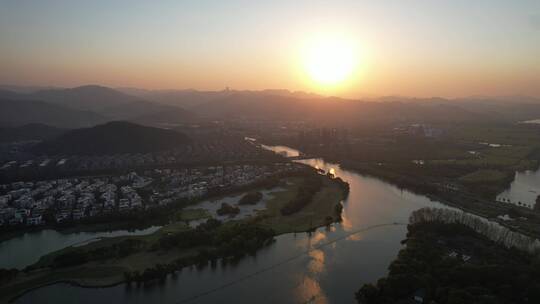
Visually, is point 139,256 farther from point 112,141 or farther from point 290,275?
Result: point 112,141

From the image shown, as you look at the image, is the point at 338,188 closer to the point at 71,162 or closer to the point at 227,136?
the point at 71,162

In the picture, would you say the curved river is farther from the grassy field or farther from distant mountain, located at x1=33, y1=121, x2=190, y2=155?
distant mountain, located at x1=33, y1=121, x2=190, y2=155

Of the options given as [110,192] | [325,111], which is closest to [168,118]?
[325,111]

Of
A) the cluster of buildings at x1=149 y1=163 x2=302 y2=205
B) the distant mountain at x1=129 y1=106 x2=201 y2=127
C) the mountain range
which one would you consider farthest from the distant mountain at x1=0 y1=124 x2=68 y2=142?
the cluster of buildings at x1=149 y1=163 x2=302 y2=205

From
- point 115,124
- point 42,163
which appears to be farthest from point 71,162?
point 115,124

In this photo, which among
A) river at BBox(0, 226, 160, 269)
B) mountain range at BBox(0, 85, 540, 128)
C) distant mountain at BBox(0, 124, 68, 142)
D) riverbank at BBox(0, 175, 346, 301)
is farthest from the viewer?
mountain range at BBox(0, 85, 540, 128)

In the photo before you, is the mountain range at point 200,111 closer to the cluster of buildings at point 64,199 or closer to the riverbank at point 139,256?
the cluster of buildings at point 64,199
